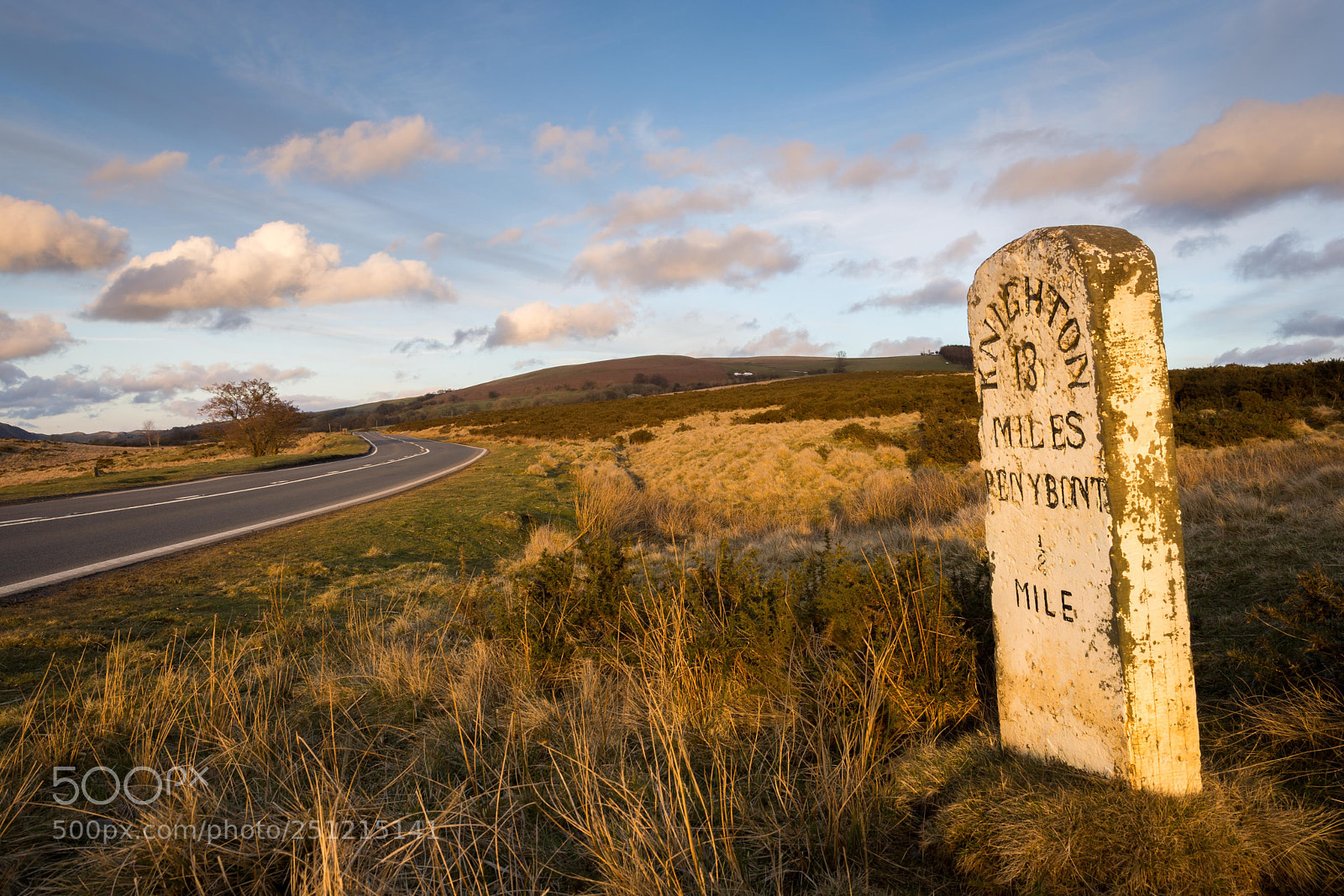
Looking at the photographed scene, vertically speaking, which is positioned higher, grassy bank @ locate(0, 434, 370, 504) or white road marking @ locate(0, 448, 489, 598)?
grassy bank @ locate(0, 434, 370, 504)

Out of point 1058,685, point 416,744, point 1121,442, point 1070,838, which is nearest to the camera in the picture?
point 1070,838

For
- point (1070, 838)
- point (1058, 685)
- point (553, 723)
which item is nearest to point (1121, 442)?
point (1058, 685)

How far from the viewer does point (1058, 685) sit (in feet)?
8.03

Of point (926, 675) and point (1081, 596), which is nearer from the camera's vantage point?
point (1081, 596)

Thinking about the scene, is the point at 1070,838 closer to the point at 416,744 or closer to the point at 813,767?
the point at 813,767

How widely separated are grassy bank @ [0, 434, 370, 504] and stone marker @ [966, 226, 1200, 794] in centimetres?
1752

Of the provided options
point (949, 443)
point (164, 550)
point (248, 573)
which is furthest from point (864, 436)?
point (164, 550)

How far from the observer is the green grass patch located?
430 cm

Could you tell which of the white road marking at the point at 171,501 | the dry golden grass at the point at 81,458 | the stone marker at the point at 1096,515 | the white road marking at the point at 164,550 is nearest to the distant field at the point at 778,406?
the dry golden grass at the point at 81,458

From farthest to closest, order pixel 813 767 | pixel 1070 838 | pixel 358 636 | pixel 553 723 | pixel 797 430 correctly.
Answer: pixel 797 430 → pixel 358 636 → pixel 553 723 → pixel 813 767 → pixel 1070 838

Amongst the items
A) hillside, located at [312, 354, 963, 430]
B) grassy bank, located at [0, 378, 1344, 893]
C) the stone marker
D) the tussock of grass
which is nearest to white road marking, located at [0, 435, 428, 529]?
grassy bank, located at [0, 378, 1344, 893]

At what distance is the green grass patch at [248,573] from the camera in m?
4.30

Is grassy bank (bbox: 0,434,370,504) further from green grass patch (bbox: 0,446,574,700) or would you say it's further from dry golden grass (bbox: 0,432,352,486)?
green grass patch (bbox: 0,446,574,700)

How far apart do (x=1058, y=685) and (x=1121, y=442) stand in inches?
37.6
